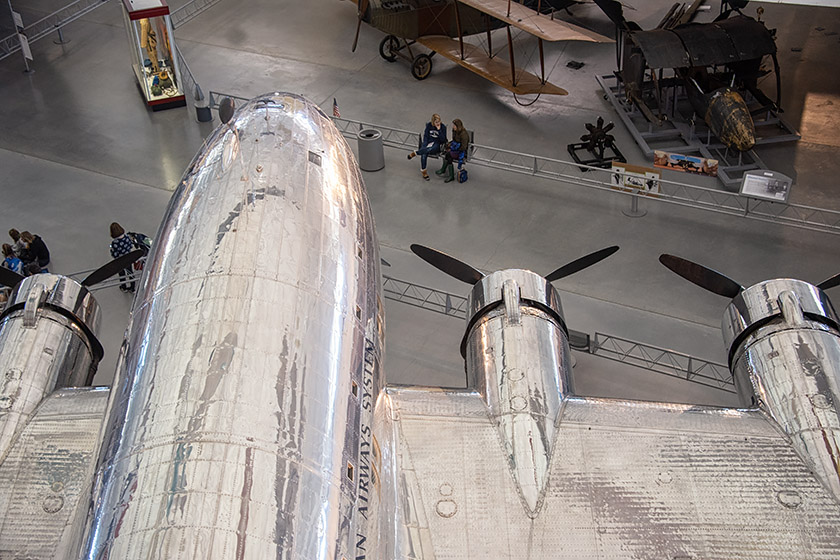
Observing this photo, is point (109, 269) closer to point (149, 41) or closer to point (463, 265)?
point (463, 265)

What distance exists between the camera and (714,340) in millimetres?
13305

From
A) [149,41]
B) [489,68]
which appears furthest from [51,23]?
[489,68]

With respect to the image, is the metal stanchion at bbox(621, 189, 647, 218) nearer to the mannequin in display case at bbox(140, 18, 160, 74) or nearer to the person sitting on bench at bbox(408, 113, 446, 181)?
the person sitting on bench at bbox(408, 113, 446, 181)

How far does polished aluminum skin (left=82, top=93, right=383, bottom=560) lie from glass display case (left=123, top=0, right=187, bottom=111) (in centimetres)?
1091

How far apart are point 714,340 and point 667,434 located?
4790mm

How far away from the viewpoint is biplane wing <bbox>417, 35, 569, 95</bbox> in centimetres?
1903

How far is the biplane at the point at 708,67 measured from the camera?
682 inches

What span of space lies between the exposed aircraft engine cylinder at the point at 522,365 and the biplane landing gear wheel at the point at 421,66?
12330mm

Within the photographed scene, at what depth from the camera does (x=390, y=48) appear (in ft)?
73.5

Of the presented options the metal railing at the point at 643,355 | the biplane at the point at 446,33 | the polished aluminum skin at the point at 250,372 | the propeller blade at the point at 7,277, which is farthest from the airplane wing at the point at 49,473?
the biplane at the point at 446,33

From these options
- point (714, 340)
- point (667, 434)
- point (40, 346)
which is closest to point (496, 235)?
point (714, 340)

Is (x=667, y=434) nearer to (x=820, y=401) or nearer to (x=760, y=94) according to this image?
(x=820, y=401)

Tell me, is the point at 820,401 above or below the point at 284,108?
below

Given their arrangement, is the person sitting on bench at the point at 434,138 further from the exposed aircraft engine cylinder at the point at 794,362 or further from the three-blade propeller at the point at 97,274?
the exposed aircraft engine cylinder at the point at 794,362
